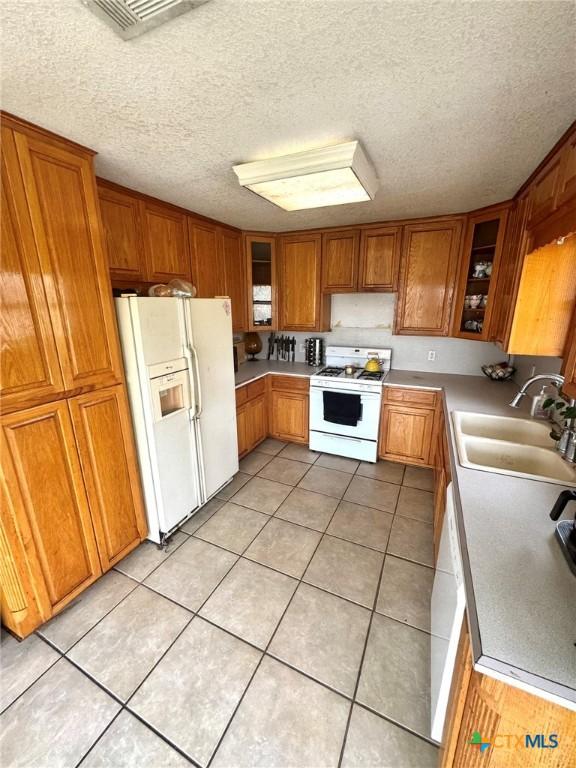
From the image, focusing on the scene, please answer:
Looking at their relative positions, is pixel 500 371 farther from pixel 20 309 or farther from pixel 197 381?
pixel 20 309

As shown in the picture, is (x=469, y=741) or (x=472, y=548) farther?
(x=472, y=548)

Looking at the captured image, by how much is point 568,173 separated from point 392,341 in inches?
82.9

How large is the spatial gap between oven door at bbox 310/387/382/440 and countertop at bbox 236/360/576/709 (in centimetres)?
144

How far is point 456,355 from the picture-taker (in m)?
3.12

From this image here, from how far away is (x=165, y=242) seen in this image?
7.64ft

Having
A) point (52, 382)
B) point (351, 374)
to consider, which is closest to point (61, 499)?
point (52, 382)

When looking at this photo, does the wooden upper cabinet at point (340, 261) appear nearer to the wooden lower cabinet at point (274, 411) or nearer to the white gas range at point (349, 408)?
the white gas range at point (349, 408)

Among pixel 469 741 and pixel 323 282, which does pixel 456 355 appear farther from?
pixel 469 741

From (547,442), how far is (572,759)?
4.77 ft

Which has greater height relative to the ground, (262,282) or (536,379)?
(262,282)

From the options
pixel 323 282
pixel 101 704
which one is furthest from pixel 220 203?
pixel 101 704

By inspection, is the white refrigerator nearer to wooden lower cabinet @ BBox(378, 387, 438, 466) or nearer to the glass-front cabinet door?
the glass-front cabinet door

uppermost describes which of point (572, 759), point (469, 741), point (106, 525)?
point (572, 759)

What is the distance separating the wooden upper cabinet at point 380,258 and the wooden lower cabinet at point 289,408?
47.0 inches
